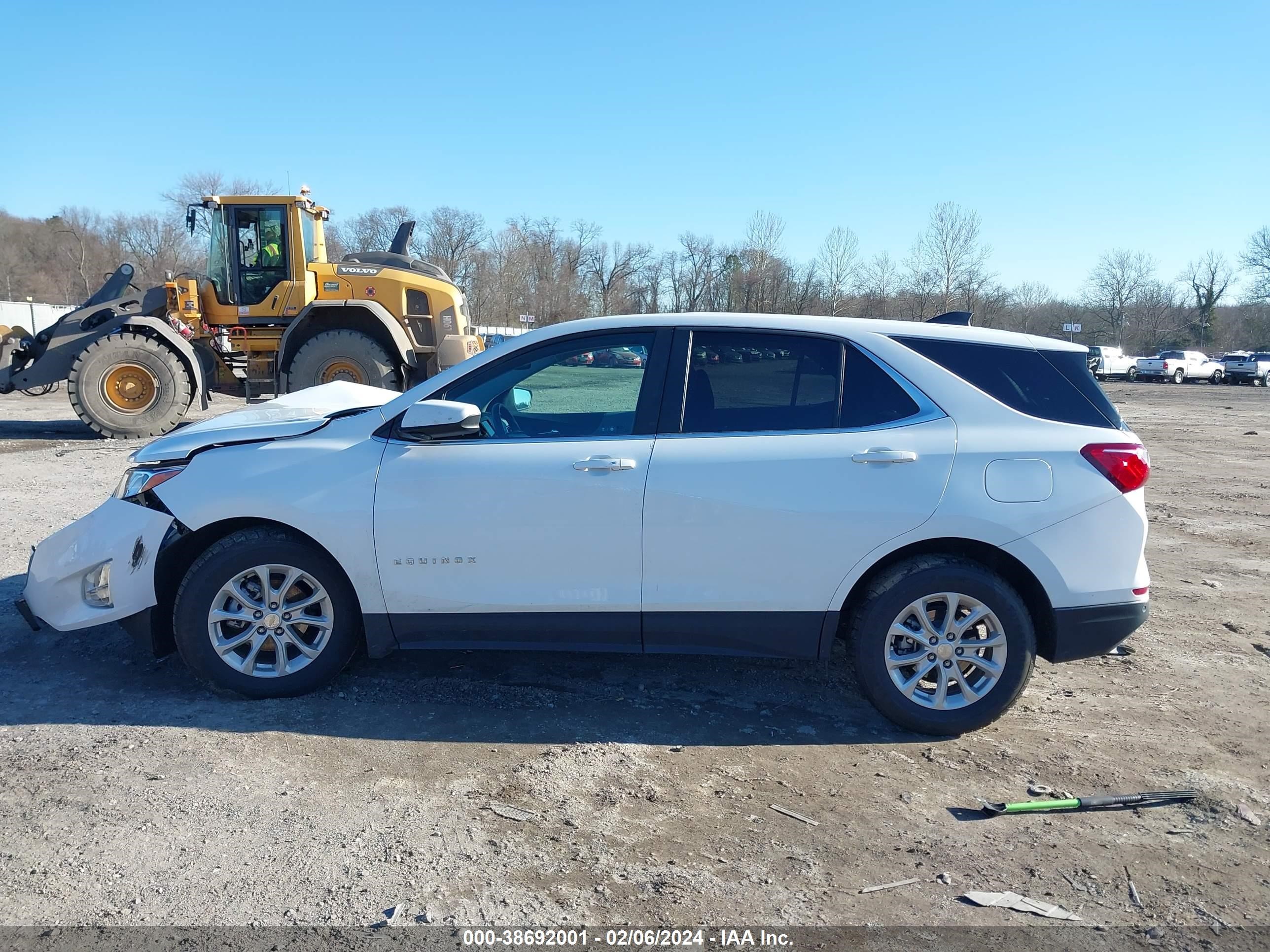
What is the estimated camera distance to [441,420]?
13.0 ft

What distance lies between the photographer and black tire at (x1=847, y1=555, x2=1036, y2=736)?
3.93 m

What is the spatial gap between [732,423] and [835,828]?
177cm

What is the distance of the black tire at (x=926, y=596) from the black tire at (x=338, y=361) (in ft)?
35.3

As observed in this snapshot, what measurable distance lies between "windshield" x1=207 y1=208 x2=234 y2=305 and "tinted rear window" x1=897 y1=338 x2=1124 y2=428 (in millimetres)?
12599

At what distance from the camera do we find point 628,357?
4.26m

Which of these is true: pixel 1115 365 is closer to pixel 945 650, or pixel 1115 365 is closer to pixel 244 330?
pixel 244 330

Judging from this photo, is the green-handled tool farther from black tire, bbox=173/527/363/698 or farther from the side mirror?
black tire, bbox=173/527/363/698

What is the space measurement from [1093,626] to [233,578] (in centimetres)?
394

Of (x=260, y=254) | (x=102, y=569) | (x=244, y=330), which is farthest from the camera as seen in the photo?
(x=244, y=330)

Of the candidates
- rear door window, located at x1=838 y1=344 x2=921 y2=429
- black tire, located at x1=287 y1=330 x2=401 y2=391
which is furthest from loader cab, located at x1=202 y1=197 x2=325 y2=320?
rear door window, located at x1=838 y1=344 x2=921 y2=429

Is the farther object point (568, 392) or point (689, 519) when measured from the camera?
point (568, 392)

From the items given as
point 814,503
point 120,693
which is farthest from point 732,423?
point 120,693

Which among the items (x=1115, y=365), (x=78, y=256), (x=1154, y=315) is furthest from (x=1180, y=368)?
(x=78, y=256)

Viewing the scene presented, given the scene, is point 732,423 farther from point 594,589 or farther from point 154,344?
point 154,344
